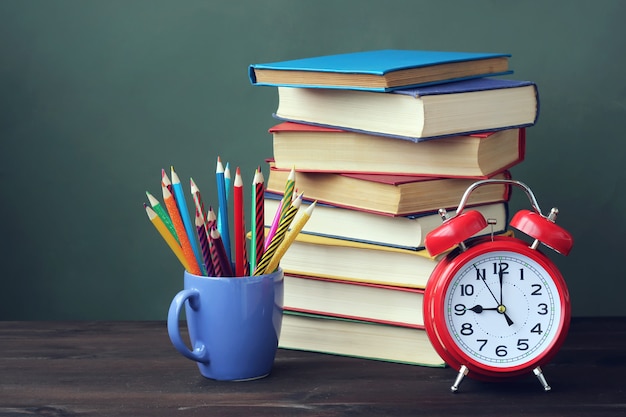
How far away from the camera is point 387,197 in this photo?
1093mm

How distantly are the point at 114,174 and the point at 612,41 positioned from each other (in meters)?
0.81

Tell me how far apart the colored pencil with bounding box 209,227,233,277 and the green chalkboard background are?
0.43 meters

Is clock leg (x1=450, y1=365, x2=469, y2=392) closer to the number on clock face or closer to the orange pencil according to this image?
the number on clock face

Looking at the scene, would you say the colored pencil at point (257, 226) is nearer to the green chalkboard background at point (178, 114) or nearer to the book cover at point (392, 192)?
the book cover at point (392, 192)

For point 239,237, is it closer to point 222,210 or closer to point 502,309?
point 222,210

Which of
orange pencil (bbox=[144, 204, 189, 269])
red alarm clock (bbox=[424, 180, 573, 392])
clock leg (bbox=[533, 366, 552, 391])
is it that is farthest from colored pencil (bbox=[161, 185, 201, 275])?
clock leg (bbox=[533, 366, 552, 391])

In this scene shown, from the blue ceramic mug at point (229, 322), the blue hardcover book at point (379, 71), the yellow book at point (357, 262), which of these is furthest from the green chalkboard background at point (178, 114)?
the blue ceramic mug at point (229, 322)

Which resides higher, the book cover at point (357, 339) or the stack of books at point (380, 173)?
the stack of books at point (380, 173)

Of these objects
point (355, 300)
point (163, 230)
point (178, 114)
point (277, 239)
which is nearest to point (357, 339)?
point (355, 300)

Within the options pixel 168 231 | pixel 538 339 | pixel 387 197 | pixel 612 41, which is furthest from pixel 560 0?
pixel 168 231

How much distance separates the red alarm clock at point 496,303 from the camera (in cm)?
99

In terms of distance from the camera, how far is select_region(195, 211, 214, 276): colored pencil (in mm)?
1032

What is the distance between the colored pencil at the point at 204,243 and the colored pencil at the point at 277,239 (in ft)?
0.18

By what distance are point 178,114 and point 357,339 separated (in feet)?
1.75
